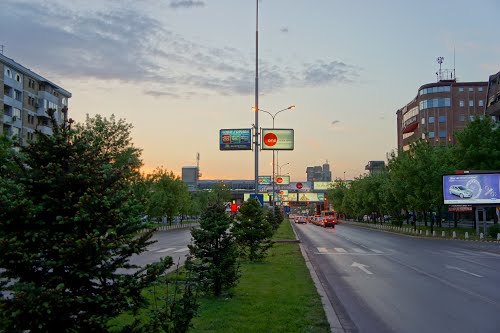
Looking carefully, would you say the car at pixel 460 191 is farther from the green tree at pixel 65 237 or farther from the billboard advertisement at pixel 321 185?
the billboard advertisement at pixel 321 185

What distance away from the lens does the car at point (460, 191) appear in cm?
4556

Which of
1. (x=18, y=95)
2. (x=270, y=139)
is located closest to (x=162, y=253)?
(x=270, y=139)

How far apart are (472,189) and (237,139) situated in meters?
25.5

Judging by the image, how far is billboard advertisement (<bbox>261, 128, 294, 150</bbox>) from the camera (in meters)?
31.1

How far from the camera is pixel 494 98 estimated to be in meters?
72.3

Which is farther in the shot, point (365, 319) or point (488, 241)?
point (488, 241)

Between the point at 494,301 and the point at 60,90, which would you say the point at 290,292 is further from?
the point at 60,90

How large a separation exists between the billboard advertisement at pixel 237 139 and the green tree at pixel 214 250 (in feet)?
Result: 61.1

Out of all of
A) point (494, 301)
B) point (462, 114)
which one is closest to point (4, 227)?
point (494, 301)

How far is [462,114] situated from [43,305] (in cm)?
11118

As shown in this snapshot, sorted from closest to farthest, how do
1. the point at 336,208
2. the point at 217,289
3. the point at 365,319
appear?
the point at 365,319, the point at 217,289, the point at 336,208

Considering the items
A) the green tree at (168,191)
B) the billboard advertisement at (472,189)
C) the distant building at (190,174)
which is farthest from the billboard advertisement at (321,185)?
the billboard advertisement at (472,189)

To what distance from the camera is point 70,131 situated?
5227 millimetres

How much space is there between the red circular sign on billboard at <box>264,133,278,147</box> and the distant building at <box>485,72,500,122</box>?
49616mm
